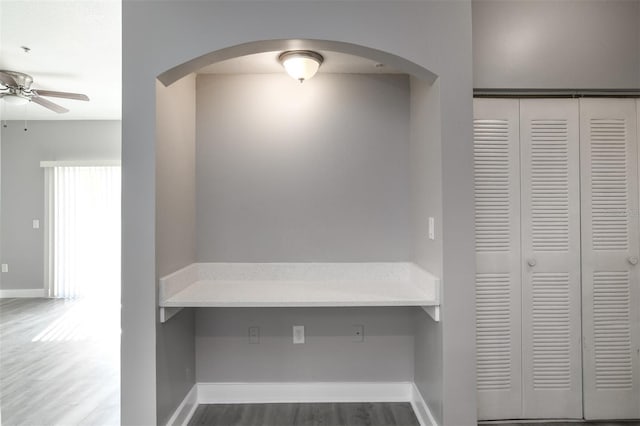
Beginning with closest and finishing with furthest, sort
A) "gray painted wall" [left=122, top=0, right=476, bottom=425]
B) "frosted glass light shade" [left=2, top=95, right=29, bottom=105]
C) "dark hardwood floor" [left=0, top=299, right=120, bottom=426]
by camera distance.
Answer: "gray painted wall" [left=122, top=0, right=476, bottom=425], "dark hardwood floor" [left=0, top=299, right=120, bottom=426], "frosted glass light shade" [left=2, top=95, right=29, bottom=105]

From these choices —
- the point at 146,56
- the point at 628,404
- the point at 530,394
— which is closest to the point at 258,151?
the point at 146,56

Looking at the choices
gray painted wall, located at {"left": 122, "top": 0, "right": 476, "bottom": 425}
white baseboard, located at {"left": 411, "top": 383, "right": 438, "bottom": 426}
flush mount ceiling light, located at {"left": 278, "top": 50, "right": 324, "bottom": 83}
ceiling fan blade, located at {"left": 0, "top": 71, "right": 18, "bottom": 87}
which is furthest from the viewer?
ceiling fan blade, located at {"left": 0, "top": 71, "right": 18, "bottom": 87}

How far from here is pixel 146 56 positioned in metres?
1.98

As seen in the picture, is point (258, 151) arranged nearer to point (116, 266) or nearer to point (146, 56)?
point (146, 56)

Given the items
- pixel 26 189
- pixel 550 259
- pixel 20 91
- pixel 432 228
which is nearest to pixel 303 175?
pixel 432 228

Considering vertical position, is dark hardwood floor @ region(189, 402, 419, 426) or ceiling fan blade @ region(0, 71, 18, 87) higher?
ceiling fan blade @ region(0, 71, 18, 87)

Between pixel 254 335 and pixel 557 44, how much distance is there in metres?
2.67

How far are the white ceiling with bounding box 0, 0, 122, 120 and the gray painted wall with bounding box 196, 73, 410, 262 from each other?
0.95 m

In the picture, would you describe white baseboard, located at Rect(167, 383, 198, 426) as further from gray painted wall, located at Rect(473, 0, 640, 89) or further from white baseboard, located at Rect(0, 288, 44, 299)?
white baseboard, located at Rect(0, 288, 44, 299)

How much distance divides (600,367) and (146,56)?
10.2 feet

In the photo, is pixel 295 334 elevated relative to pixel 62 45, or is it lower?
lower

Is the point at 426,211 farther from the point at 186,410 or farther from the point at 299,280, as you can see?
the point at 186,410

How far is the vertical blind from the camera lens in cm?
587

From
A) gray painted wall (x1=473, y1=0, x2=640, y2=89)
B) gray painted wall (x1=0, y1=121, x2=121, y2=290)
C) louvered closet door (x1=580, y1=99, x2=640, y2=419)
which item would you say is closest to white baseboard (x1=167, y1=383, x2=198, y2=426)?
→ louvered closet door (x1=580, y1=99, x2=640, y2=419)
